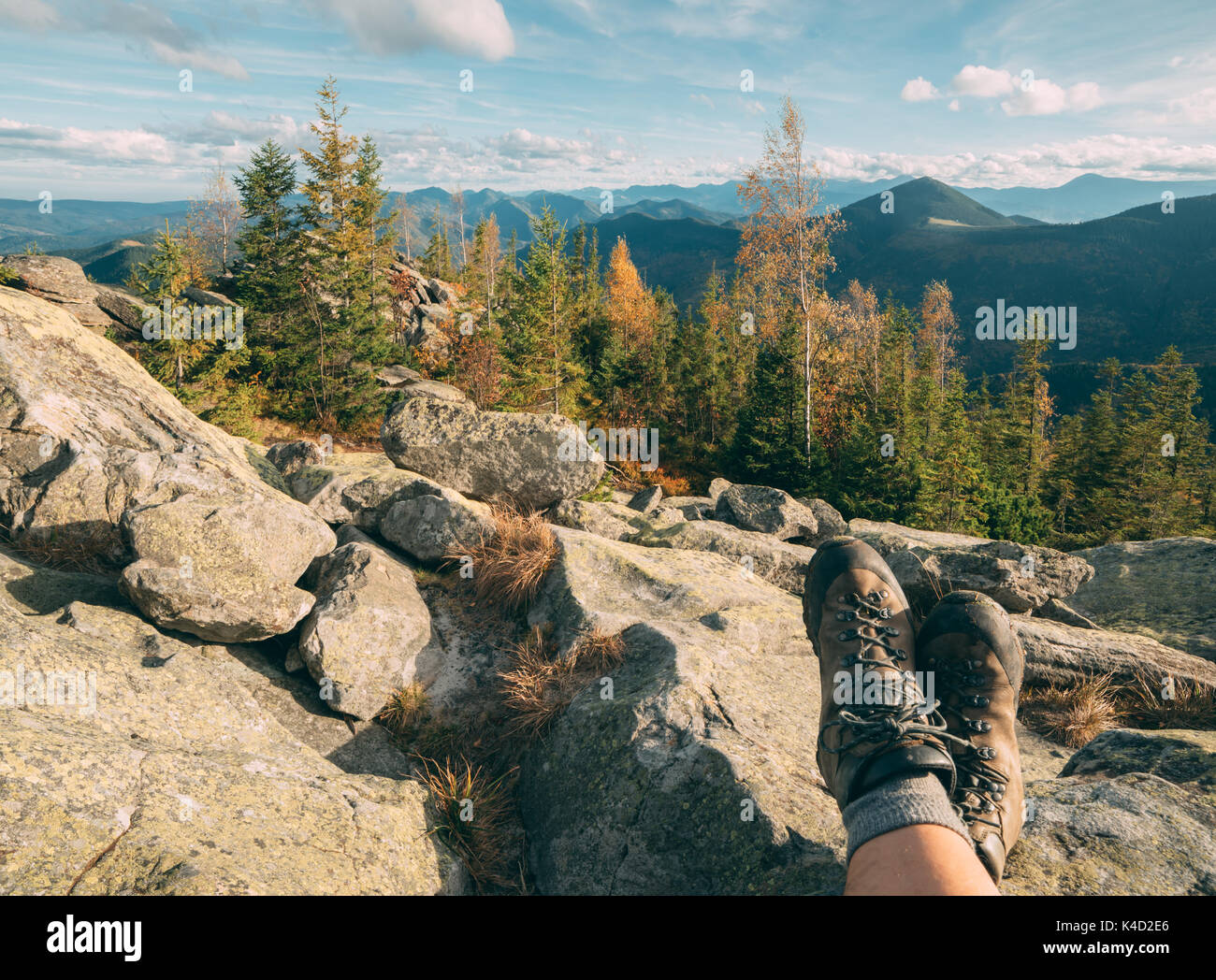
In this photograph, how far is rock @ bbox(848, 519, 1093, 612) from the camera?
734 centimetres

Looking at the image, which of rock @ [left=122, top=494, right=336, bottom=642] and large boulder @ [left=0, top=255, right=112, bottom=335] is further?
large boulder @ [left=0, top=255, right=112, bottom=335]

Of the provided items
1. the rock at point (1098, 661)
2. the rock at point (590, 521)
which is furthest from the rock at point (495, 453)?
the rock at point (1098, 661)

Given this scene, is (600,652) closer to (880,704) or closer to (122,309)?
(880,704)

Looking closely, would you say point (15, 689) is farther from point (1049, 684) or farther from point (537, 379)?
point (537, 379)

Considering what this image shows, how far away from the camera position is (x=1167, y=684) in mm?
5914

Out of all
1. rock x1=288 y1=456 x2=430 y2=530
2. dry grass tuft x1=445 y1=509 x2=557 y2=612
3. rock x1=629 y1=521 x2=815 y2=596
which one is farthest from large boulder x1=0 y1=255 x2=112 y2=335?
rock x1=629 y1=521 x2=815 y2=596

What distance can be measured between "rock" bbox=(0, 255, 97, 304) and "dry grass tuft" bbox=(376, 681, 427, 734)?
2148 cm

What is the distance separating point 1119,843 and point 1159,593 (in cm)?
675

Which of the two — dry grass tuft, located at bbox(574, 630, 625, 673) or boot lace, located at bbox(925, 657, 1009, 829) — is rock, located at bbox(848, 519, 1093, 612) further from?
dry grass tuft, located at bbox(574, 630, 625, 673)

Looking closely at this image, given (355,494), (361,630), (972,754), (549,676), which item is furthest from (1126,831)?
(355,494)

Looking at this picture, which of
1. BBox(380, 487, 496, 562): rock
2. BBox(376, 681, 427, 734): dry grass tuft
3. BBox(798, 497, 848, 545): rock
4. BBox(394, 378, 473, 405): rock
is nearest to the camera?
BBox(376, 681, 427, 734): dry grass tuft

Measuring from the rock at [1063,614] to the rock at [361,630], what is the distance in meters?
7.48
